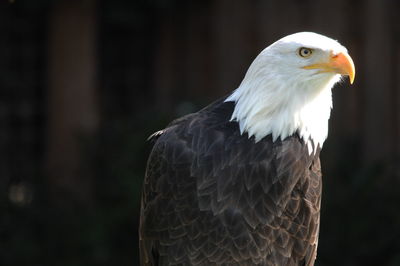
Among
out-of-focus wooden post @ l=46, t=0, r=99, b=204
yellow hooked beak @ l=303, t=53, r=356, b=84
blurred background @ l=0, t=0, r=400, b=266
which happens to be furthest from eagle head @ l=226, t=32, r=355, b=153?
out-of-focus wooden post @ l=46, t=0, r=99, b=204

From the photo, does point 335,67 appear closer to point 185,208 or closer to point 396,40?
point 185,208

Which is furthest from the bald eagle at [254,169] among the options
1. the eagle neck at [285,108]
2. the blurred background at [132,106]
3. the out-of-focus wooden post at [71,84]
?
the out-of-focus wooden post at [71,84]

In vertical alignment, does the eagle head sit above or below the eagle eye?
below

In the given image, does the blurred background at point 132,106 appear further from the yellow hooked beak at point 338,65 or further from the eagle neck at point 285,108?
the yellow hooked beak at point 338,65

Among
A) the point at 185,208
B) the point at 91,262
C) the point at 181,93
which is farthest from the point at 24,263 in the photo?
the point at 185,208

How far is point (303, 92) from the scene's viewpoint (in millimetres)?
3359

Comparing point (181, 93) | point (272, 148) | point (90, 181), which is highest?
point (272, 148)

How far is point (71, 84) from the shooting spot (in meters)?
6.49

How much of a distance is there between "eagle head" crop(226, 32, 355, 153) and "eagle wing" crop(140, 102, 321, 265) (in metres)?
0.06

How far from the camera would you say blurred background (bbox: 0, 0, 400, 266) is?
19.3 ft

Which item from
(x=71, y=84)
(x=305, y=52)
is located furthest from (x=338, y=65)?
(x=71, y=84)

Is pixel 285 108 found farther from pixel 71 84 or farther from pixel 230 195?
pixel 71 84

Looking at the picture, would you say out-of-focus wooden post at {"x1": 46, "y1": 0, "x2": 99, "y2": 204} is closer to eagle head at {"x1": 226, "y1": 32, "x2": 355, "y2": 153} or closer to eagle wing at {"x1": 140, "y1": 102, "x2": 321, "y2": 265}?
eagle wing at {"x1": 140, "y1": 102, "x2": 321, "y2": 265}

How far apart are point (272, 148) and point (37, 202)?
3.37 m
